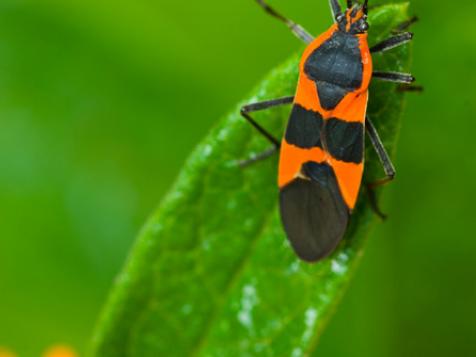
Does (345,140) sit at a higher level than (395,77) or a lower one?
lower

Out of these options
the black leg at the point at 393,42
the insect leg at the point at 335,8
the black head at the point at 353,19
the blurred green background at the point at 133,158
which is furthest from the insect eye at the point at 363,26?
the blurred green background at the point at 133,158

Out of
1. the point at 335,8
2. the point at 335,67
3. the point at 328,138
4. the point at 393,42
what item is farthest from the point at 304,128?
the point at 335,8

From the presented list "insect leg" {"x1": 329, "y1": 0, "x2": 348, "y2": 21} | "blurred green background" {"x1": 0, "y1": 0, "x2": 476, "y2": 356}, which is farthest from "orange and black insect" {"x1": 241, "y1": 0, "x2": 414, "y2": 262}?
"blurred green background" {"x1": 0, "y1": 0, "x2": 476, "y2": 356}

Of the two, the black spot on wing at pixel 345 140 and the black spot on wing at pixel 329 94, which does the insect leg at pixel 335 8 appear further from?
the black spot on wing at pixel 345 140

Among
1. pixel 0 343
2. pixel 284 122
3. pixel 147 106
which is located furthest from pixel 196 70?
pixel 0 343

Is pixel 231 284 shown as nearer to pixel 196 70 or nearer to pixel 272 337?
pixel 272 337

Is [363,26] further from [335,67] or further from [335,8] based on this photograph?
[335,8]

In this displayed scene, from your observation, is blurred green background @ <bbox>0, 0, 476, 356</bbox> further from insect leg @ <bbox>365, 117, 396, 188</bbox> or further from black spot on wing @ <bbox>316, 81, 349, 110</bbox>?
insect leg @ <bbox>365, 117, 396, 188</bbox>
